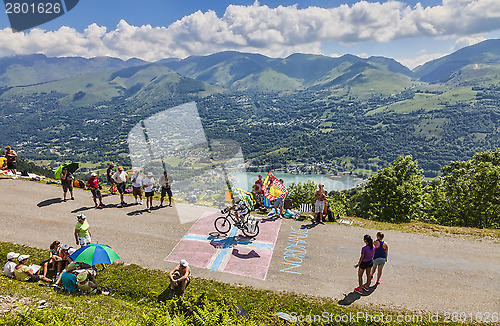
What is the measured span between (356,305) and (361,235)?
6061 millimetres

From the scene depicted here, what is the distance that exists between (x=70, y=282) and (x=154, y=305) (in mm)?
3170

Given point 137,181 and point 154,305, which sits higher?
point 137,181

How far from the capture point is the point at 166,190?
18469 mm

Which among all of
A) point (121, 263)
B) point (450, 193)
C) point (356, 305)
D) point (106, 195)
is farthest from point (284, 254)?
point (450, 193)

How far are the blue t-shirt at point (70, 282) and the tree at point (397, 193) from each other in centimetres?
2639

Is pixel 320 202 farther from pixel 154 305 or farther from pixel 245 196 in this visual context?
pixel 154 305

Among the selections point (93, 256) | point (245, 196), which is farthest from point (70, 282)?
point (245, 196)

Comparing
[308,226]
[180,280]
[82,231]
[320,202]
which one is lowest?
[308,226]

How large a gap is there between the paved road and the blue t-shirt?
3.10 metres

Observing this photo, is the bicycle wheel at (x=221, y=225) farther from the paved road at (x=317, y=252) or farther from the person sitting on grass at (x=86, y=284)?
the person sitting on grass at (x=86, y=284)

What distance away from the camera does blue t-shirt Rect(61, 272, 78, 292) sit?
9.77m

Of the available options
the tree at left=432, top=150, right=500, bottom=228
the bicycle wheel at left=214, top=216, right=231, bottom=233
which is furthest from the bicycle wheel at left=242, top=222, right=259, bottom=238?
the tree at left=432, top=150, right=500, bottom=228

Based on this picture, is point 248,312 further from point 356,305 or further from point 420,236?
point 420,236

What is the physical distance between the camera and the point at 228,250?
1396 cm
